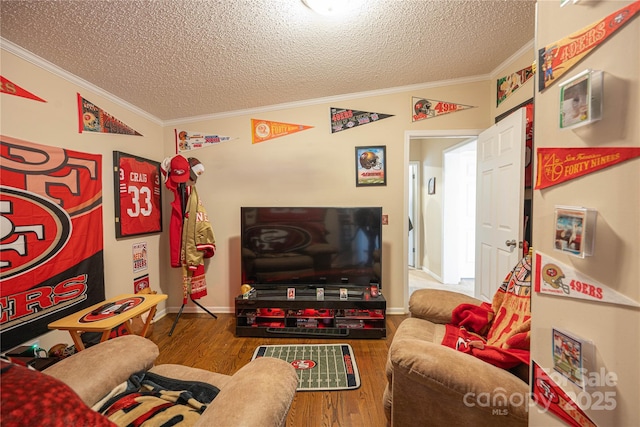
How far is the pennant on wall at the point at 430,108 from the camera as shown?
9.48 ft

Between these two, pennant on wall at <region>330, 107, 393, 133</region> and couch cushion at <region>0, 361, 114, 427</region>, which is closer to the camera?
couch cushion at <region>0, 361, 114, 427</region>

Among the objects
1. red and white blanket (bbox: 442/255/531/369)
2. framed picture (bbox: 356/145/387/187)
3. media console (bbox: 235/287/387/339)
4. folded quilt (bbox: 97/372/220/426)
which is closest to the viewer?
folded quilt (bbox: 97/372/220/426)

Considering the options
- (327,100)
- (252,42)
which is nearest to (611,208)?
(252,42)

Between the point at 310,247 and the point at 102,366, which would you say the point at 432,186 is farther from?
the point at 102,366

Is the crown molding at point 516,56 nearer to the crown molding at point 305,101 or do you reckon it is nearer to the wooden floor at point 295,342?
the crown molding at point 305,101

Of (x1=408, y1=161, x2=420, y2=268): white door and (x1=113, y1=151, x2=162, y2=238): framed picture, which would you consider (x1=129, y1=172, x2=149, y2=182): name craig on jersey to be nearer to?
(x1=113, y1=151, x2=162, y2=238): framed picture

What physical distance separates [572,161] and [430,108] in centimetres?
244

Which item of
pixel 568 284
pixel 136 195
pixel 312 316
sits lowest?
pixel 312 316

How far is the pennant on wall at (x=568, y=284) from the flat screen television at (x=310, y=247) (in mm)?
1861

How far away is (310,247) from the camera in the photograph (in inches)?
107

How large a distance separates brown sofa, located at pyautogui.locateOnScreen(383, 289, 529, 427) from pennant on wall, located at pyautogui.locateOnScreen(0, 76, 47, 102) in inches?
102

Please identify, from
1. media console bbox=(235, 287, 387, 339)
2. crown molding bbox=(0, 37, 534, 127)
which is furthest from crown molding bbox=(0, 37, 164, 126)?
media console bbox=(235, 287, 387, 339)

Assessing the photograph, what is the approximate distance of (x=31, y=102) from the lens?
68.4 inches

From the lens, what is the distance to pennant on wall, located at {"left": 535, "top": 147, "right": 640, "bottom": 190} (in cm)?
63
